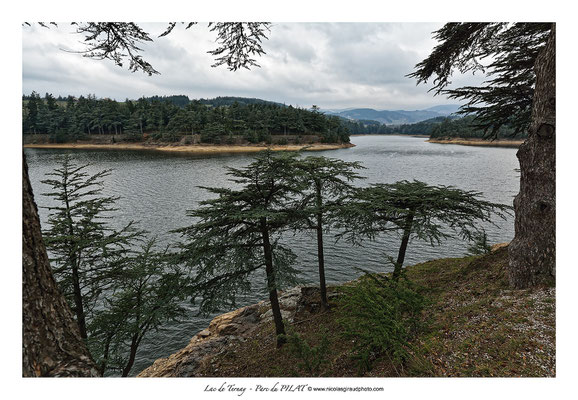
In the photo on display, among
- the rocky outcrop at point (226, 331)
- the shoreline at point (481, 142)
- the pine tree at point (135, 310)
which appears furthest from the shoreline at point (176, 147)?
the shoreline at point (481, 142)

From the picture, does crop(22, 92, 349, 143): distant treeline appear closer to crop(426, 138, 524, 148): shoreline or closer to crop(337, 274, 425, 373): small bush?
crop(426, 138, 524, 148): shoreline

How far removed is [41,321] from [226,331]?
31.3 feet

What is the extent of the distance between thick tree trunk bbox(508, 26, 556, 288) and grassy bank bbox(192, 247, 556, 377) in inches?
23.0

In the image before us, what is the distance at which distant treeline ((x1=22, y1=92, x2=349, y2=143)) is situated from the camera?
80.2 metres

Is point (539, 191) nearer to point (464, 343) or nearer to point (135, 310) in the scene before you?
point (464, 343)

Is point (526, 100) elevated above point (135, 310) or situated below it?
above

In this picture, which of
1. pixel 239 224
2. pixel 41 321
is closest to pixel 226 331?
pixel 239 224

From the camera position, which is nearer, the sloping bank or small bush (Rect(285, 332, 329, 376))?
the sloping bank

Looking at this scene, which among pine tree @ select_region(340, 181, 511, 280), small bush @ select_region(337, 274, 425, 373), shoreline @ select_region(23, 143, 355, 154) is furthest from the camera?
shoreline @ select_region(23, 143, 355, 154)

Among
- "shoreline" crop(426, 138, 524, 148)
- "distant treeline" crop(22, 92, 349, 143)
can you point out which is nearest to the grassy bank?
"distant treeline" crop(22, 92, 349, 143)

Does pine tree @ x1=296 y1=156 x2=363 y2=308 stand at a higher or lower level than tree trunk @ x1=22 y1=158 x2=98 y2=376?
higher

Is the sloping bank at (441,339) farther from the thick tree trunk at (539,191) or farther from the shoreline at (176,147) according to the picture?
the shoreline at (176,147)

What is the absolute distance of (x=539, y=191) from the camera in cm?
631

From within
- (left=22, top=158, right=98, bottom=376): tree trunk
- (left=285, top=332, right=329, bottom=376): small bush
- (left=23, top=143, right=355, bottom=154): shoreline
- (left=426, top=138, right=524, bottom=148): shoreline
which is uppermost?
(left=426, top=138, right=524, bottom=148): shoreline
